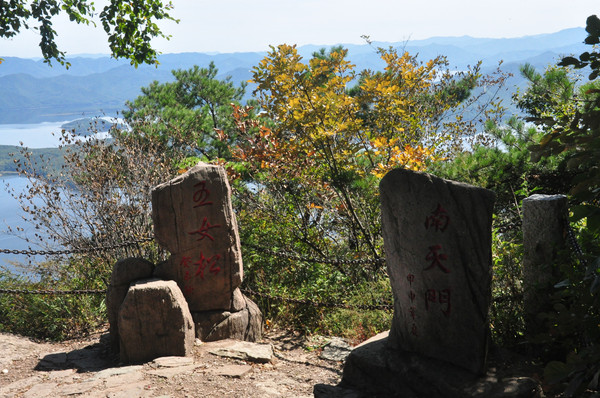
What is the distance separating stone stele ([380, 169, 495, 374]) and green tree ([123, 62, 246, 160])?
560cm

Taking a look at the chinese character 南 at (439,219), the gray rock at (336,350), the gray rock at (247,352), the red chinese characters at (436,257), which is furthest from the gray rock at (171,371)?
the chinese character 南 at (439,219)

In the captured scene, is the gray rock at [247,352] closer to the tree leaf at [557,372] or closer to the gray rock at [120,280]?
the gray rock at [120,280]

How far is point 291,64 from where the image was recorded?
5570 mm

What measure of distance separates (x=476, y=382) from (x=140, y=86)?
10.9 meters

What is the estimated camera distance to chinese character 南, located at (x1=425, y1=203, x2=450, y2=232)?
11.1ft

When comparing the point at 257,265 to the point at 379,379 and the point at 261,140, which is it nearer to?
the point at 261,140

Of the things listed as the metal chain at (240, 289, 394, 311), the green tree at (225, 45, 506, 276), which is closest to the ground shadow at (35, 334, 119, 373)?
the metal chain at (240, 289, 394, 311)

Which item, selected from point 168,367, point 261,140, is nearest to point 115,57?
point 261,140

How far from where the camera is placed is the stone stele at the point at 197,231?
189 inches

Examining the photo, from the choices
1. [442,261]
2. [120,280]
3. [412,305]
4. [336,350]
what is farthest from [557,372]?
[120,280]

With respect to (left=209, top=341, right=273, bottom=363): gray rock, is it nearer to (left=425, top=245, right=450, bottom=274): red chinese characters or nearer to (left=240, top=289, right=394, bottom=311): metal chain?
(left=240, top=289, right=394, bottom=311): metal chain

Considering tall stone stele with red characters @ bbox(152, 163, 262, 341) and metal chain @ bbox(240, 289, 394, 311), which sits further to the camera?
metal chain @ bbox(240, 289, 394, 311)

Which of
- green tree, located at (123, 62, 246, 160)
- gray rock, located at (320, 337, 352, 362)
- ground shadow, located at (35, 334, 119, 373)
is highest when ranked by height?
green tree, located at (123, 62, 246, 160)

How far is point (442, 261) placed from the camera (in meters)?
3.42
